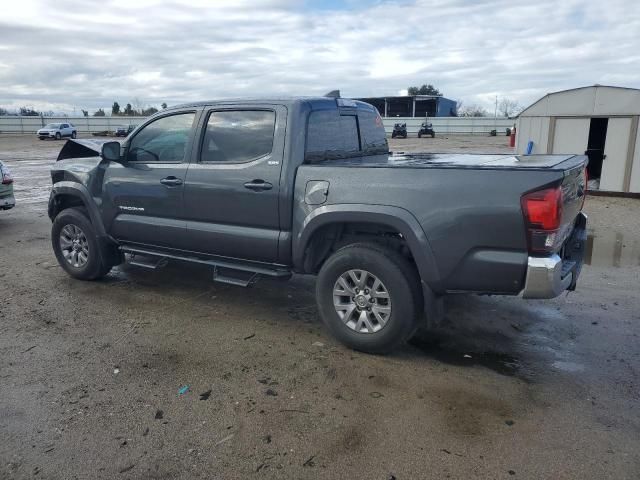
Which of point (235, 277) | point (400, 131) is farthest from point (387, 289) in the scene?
point (400, 131)

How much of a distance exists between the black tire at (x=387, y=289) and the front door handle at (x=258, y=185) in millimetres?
809

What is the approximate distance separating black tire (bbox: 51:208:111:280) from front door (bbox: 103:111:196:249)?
33cm

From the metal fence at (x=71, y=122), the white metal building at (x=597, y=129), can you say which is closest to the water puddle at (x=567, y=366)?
the white metal building at (x=597, y=129)

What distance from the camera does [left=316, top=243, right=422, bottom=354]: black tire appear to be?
4.04 meters

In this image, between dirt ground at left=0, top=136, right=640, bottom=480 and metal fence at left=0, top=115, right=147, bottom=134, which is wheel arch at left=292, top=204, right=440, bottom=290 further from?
metal fence at left=0, top=115, right=147, bottom=134

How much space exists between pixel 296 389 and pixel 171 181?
2.46m

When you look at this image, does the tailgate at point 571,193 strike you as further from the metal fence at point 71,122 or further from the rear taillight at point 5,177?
the metal fence at point 71,122

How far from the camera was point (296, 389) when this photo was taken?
3754mm

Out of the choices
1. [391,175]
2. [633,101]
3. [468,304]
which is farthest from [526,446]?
[633,101]

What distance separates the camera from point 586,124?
12.0m

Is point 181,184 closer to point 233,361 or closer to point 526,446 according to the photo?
point 233,361

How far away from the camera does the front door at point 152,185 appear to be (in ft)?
17.0

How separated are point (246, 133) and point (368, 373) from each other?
91.4 inches

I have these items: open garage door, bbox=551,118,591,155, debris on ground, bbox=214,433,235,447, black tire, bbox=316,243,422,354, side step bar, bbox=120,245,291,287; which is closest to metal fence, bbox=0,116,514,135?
open garage door, bbox=551,118,591,155
